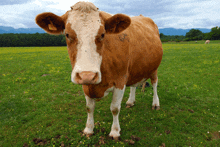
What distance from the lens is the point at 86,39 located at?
231 centimetres

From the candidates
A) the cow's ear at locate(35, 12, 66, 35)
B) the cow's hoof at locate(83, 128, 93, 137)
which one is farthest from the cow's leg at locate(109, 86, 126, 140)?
the cow's ear at locate(35, 12, 66, 35)

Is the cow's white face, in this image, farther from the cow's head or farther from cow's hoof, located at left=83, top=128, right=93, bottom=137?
cow's hoof, located at left=83, top=128, right=93, bottom=137

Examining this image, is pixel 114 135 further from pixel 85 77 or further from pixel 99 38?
pixel 99 38

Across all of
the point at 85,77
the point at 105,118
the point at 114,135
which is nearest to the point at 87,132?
the point at 114,135

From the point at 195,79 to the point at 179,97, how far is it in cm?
343

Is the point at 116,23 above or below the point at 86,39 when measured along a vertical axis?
above

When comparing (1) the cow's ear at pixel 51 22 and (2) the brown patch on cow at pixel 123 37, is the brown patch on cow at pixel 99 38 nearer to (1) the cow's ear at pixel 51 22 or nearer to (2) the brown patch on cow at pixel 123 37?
(1) the cow's ear at pixel 51 22

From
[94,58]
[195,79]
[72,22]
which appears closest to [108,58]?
[94,58]

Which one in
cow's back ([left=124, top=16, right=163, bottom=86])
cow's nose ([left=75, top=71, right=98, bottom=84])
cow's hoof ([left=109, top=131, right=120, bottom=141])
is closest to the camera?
cow's nose ([left=75, top=71, right=98, bottom=84])

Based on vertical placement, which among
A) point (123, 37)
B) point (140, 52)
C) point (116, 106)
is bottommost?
point (116, 106)

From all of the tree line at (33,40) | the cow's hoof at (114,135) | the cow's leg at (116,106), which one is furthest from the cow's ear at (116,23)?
the tree line at (33,40)

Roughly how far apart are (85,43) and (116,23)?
0.84 meters

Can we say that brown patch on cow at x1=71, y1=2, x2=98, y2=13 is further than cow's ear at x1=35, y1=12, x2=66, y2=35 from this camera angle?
No

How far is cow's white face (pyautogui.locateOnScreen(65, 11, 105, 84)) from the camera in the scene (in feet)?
7.25
